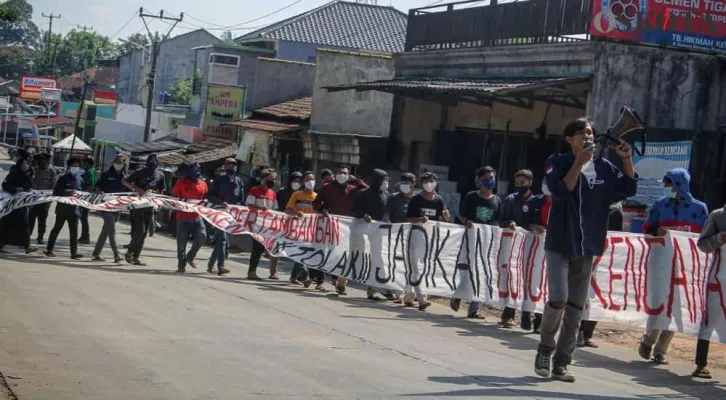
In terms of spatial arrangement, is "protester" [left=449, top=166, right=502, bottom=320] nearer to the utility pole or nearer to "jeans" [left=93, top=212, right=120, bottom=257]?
"jeans" [left=93, top=212, right=120, bottom=257]

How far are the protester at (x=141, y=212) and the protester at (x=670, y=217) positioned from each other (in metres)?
9.52

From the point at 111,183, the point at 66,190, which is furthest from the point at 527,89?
the point at 66,190

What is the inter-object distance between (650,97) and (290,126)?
16.6 m

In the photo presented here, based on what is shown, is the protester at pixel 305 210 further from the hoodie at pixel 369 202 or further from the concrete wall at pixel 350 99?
the concrete wall at pixel 350 99

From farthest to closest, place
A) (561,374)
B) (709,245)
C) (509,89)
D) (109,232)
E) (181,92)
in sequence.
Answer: (181,92) → (509,89) → (109,232) → (709,245) → (561,374)

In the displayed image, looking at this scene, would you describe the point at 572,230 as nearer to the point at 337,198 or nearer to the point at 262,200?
the point at 337,198

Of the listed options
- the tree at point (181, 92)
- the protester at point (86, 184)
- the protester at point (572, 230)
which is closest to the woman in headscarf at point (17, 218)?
the protester at point (86, 184)

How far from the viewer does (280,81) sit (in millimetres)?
42094

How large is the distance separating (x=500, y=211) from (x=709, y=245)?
4813 millimetres

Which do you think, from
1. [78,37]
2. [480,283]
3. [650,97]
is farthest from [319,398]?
[78,37]

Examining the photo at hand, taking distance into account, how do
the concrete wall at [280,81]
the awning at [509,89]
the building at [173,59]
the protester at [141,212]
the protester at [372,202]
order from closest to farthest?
1. the protester at [372,202]
2. the protester at [141,212]
3. the awning at [509,89]
4. the concrete wall at [280,81]
5. the building at [173,59]

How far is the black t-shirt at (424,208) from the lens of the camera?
598 inches

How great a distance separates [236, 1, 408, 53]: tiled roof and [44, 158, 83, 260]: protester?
137ft

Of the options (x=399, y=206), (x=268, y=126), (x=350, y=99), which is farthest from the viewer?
(x=268, y=126)
